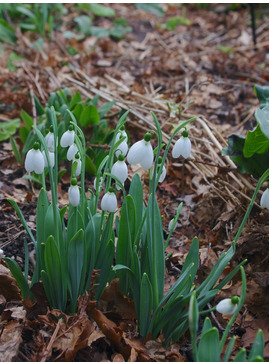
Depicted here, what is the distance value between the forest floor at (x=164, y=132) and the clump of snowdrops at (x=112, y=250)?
92 mm

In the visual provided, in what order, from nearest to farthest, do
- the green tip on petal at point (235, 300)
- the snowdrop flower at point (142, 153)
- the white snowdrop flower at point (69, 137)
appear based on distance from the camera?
the green tip on petal at point (235, 300) → the snowdrop flower at point (142, 153) → the white snowdrop flower at point (69, 137)

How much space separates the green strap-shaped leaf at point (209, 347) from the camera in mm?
1295

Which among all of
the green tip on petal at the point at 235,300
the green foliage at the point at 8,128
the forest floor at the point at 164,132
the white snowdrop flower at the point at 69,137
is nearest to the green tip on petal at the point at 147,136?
the white snowdrop flower at the point at 69,137

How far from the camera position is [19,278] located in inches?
66.4

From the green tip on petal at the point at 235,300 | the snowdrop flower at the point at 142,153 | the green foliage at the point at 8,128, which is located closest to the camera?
the green tip on petal at the point at 235,300

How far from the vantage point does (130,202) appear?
1.66 metres

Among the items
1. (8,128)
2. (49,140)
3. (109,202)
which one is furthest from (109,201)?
(8,128)

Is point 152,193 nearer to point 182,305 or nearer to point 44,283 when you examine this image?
point 182,305

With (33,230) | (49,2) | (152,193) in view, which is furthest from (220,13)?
(152,193)

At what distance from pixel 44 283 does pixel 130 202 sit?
467 millimetres

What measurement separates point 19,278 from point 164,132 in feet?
5.65

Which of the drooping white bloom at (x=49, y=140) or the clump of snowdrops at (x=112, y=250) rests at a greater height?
the drooping white bloom at (x=49, y=140)

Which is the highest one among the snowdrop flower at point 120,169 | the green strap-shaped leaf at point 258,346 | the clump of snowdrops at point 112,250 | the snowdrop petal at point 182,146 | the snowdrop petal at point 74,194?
the snowdrop petal at point 182,146

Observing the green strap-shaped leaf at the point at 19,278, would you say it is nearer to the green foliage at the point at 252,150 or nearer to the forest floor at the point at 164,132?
the forest floor at the point at 164,132
